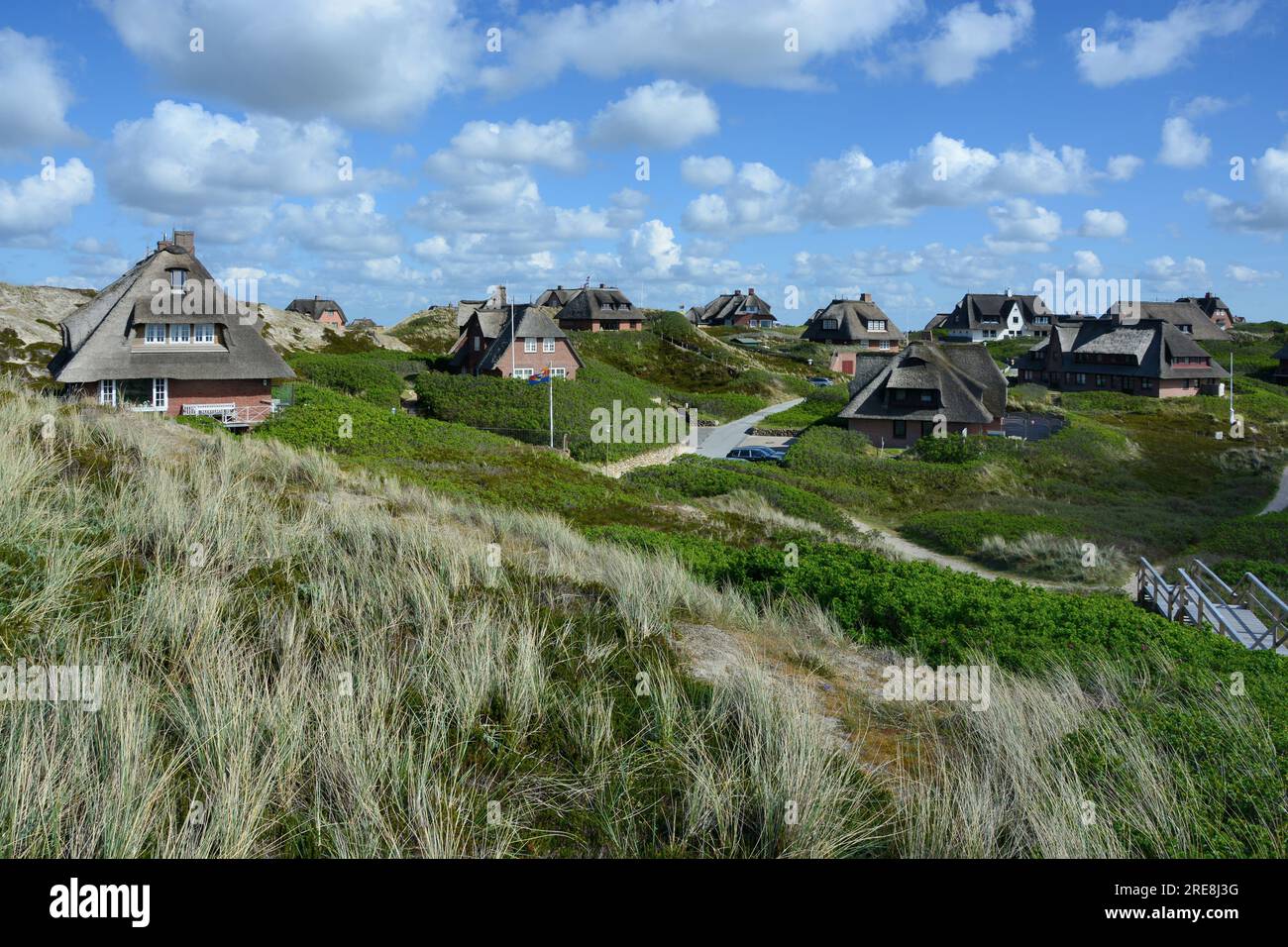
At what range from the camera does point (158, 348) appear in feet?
128

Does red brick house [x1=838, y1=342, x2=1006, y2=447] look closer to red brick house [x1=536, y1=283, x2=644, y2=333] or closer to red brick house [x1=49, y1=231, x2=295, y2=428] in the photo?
red brick house [x1=49, y1=231, x2=295, y2=428]

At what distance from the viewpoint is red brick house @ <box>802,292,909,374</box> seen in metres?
111

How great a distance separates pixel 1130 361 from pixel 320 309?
98.5 m

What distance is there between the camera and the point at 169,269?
1561 inches

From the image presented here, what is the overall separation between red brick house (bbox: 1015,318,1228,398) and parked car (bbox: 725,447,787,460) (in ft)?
156

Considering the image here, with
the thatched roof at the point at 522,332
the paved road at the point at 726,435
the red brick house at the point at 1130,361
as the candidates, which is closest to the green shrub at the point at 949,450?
the paved road at the point at 726,435

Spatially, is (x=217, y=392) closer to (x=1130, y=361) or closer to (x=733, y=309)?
(x=1130, y=361)

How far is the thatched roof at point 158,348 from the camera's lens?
37594 millimetres

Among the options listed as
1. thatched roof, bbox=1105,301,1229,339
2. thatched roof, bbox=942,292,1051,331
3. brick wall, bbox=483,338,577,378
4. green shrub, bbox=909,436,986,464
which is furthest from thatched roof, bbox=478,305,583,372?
thatched roof, bbox=942,292,1051,331

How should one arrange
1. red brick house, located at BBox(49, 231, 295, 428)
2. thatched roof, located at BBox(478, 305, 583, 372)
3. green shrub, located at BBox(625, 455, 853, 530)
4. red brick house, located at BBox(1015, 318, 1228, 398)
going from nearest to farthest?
1. green shrub, located at BBox(625, 455, 853, 530)
2. red brick house, located at BBox(49, 231, 295, 428)
3. thatched roof, located at BBox(478, 305, 583, 372)
4. red brick house, located at BBox(1015, 318, 1228, 398)

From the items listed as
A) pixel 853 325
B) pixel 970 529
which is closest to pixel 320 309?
pixel 853 325

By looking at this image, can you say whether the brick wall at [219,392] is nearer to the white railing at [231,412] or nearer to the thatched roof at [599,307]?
the white railing at [231,412]

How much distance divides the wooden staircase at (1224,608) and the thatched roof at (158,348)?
3555 cm

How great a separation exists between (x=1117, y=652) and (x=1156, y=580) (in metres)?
10.8
